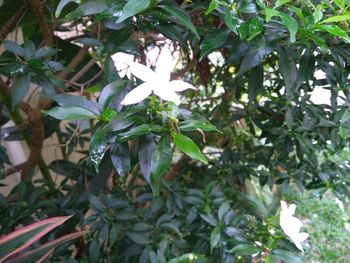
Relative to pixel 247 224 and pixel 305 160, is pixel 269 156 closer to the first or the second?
pixel 305 160

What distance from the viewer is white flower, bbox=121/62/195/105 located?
452 millimetres

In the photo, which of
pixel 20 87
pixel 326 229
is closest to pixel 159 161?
pixel 20 87

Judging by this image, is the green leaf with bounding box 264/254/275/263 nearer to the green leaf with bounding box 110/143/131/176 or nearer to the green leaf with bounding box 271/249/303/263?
the green leaf with bounding box 271/249/303/263

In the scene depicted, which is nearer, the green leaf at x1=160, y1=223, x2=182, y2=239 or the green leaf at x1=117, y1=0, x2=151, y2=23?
the green leaf at x1=117, y1=0, x2=151, y2=23

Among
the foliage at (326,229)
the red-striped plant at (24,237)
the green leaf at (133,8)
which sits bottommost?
the foliage at (326,229)

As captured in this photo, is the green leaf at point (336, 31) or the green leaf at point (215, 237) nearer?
the green leaf at point (336, 31)

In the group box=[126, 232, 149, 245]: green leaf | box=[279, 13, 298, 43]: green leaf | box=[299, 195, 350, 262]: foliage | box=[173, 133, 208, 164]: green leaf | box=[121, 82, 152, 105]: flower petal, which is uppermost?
box=[279, 13, 298, 43]: green leaf

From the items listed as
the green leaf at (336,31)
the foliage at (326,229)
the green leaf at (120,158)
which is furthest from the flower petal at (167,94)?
the foliage at (326,229)

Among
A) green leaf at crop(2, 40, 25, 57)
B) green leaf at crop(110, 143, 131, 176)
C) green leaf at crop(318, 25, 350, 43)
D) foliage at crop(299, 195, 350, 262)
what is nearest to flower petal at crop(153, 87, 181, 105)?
green leaf at crop(110, 143, 131, 176)

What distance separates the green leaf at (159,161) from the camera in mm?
438

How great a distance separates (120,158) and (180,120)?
Result: 0.10 metres

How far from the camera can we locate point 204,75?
1193mm

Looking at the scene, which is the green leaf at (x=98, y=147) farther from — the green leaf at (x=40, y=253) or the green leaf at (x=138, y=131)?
the green leaf at (x=40, y=253)

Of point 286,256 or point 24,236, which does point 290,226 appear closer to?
point 286,256
